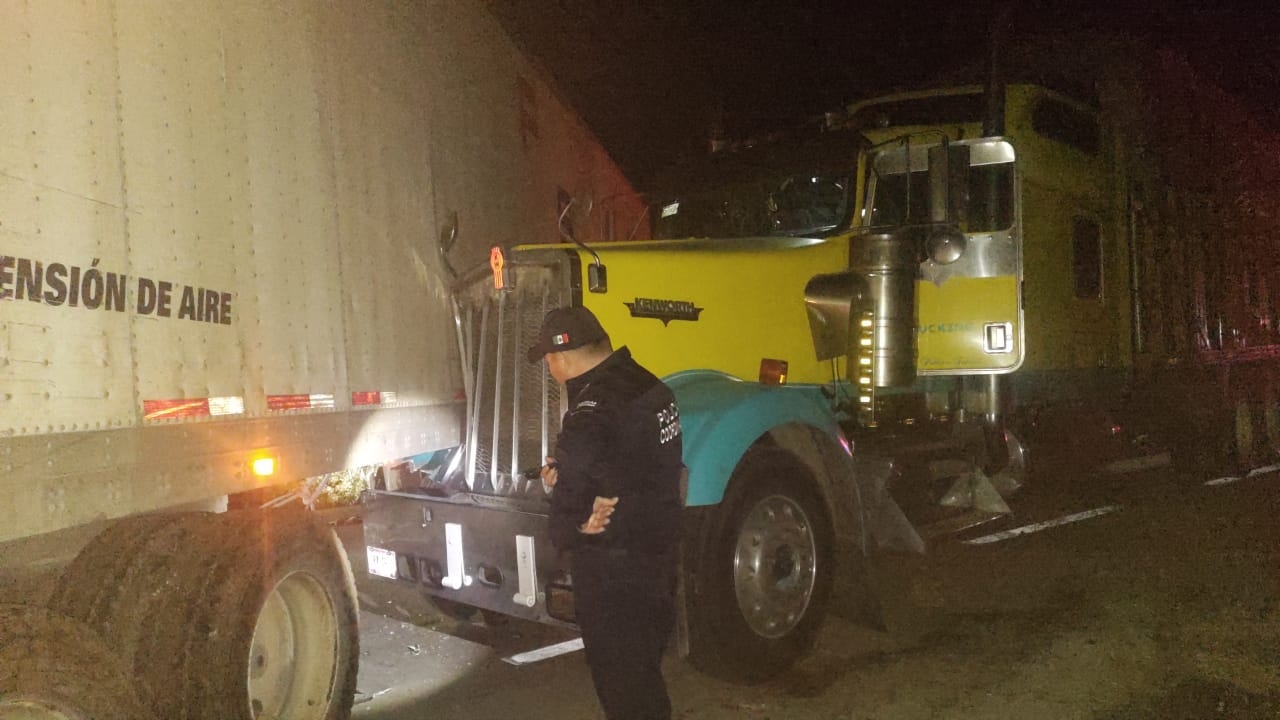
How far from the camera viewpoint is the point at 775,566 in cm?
459

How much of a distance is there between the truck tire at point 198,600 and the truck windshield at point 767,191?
12.7 feet

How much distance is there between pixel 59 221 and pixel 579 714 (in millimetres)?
3005

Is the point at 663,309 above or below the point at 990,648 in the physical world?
above

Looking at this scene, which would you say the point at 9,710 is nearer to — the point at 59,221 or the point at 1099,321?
the point at 59,221

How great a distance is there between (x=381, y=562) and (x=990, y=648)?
3328 mm

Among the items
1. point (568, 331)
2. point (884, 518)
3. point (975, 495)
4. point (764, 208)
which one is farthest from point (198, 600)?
point (975, 495)

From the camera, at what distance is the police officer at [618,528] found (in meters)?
3.12

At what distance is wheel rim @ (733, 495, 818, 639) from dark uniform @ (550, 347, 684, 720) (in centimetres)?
123

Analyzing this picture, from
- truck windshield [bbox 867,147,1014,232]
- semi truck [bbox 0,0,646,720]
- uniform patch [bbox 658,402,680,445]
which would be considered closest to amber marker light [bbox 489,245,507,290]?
semi truck [bbox 0,0,646,720]

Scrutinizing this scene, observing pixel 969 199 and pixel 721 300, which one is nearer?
pixel 721 300

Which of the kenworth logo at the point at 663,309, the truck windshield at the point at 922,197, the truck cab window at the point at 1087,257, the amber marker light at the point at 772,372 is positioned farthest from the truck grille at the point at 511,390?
the truck cab window at the point at 1087,257

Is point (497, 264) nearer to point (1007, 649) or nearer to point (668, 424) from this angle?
point (668, 424)

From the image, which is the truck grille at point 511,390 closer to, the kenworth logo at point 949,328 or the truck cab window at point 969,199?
the truck cab window at point 969,199

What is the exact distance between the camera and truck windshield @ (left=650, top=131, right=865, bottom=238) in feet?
19.8
